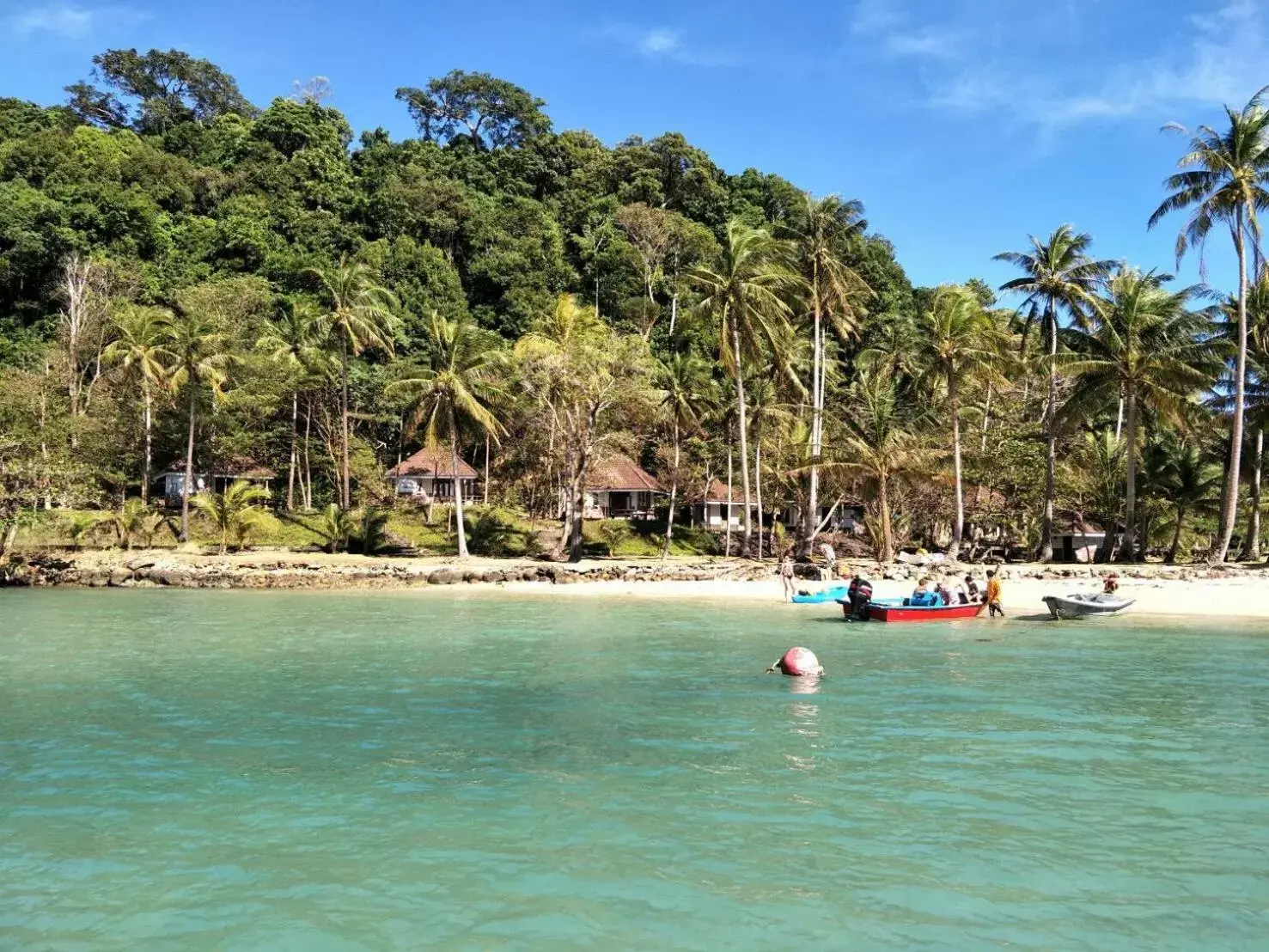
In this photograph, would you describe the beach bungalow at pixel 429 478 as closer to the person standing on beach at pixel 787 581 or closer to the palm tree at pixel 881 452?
the palm tree at pixel 881 452

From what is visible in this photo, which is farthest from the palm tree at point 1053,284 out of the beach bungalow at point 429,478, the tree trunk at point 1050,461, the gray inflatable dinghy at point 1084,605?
the beach bungalow at point 429,478

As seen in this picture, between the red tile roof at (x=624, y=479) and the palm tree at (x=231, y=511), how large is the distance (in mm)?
19109

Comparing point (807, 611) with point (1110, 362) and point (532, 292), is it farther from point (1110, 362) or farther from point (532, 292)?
point (532, 292)

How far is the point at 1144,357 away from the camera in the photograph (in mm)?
36812

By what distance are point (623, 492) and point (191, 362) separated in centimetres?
2603

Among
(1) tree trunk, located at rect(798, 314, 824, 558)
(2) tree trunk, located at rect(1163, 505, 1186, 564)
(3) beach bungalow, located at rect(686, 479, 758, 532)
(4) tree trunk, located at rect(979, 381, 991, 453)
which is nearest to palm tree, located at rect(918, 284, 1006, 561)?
(1) tree trunk, located at rect(798, 314, 824, 558)

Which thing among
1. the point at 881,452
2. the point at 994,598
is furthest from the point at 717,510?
the point at 994,598

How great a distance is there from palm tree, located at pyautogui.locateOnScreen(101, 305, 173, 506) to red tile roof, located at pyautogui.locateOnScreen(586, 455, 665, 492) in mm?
23608

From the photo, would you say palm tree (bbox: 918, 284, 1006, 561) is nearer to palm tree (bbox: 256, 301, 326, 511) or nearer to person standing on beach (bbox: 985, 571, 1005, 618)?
person standing on beach (bbox: 985, 571, 1005, 618)

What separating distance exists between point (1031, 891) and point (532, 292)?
2613 inches

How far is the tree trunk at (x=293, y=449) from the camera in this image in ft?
172

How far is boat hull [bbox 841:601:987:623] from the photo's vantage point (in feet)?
83.1

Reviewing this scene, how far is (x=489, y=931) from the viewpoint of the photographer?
22.6ft

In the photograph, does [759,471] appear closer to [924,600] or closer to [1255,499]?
[1255,499]
